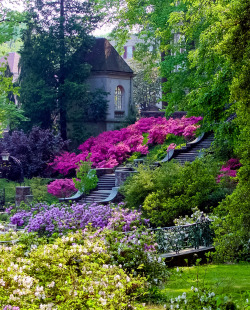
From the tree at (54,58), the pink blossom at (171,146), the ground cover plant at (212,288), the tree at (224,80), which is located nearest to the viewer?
the ground cover plant at (212,288)

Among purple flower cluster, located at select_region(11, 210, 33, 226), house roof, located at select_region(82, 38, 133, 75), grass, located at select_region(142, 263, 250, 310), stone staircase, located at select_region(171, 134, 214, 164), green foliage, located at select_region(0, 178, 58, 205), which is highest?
house roof, located at select_region(82, 38, 133, 75)

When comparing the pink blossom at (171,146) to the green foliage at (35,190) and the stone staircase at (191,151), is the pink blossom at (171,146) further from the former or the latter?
the green foliage at (35,190)

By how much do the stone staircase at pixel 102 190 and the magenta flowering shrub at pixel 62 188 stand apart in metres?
1.52

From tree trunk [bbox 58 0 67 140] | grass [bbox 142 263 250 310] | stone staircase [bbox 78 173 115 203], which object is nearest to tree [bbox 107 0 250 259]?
grass [bbox 142 263 250 310]

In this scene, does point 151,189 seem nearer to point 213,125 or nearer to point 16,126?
point 213,125

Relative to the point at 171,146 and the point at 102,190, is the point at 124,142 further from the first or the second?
the point at 102,190

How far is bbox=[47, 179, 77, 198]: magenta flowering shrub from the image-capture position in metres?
28.7

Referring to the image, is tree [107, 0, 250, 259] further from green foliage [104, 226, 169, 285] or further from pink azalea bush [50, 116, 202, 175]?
pink azalea bush [50, 116, 202, 175]

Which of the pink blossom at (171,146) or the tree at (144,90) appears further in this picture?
the tree at (144,90)

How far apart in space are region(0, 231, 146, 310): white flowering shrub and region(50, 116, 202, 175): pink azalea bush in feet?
69.3

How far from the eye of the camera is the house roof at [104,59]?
3816 centimetres

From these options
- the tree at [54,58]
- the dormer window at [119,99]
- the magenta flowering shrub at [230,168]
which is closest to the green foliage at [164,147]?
the magenta flowering shrub at [230,168]

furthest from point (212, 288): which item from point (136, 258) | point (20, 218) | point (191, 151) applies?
point (191, 151)

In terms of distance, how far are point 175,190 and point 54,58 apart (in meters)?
18.5
